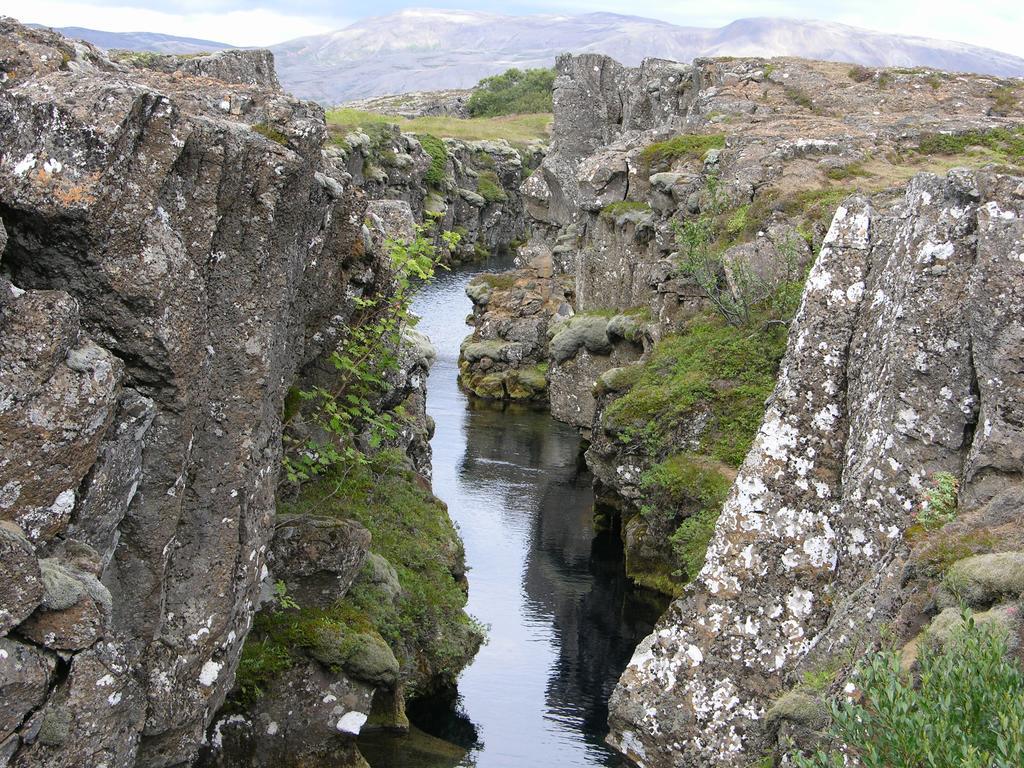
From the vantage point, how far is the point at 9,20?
16422 millimetres

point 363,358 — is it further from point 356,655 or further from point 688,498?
point 688,498

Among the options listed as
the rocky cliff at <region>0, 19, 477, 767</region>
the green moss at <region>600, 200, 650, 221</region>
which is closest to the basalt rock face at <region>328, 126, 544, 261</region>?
the green moss at <region>600, 200, 650, 221</region>

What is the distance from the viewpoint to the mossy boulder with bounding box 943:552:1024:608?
444 inches

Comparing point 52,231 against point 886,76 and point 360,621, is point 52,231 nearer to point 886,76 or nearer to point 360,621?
point 360,621

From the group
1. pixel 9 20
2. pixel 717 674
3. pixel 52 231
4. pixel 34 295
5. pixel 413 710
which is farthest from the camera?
pixel 413 710

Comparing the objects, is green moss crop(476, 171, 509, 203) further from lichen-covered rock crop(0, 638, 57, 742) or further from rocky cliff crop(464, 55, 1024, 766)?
lichen-covered rock crop(0, 638, 57, 742)

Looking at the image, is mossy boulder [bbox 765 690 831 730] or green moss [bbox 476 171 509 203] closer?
mossy boulder [bbox 765 690 831 730]

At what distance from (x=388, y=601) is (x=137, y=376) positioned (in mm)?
9757

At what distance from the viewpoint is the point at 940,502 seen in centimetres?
1546

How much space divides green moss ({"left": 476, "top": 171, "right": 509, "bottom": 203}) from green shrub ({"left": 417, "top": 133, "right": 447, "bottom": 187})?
5.40 meters

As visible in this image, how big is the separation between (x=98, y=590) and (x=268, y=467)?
574cm

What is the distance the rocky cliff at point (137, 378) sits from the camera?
1279 centimetres

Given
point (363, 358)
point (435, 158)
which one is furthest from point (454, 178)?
point (363, 358)

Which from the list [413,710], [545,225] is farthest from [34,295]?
[545,225]
